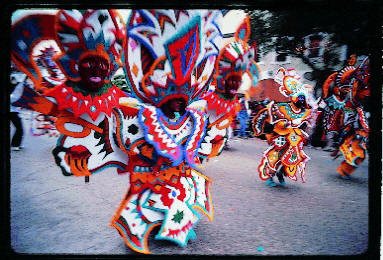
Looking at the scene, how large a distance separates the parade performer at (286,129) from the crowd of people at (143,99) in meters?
1.72

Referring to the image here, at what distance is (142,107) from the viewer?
1.68 meters

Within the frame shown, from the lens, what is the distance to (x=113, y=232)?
2.22 meters

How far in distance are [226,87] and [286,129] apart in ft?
6.86

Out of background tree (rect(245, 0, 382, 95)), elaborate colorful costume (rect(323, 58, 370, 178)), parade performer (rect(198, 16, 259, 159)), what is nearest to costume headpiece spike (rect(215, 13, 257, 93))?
parade performer (rect(198, 16, 259, 159))

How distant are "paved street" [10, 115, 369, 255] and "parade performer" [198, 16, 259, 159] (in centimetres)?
94

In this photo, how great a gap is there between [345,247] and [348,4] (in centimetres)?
211

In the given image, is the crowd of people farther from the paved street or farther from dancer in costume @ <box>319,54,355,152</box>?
dancer in costume @ <box>319,54,355,152</box>

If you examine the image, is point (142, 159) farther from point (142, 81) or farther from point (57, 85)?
point (57, 85)

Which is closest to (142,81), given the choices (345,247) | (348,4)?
(348,4)

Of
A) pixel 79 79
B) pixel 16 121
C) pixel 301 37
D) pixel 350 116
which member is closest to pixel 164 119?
pixel 79 79

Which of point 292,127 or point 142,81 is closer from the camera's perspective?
point 142,81

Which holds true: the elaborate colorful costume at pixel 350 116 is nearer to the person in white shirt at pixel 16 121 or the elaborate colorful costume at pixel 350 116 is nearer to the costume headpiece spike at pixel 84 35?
the costume headpiece spike at pixel 84 35

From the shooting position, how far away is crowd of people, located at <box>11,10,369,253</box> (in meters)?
1.44

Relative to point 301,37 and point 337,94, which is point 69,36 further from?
point 301,37
